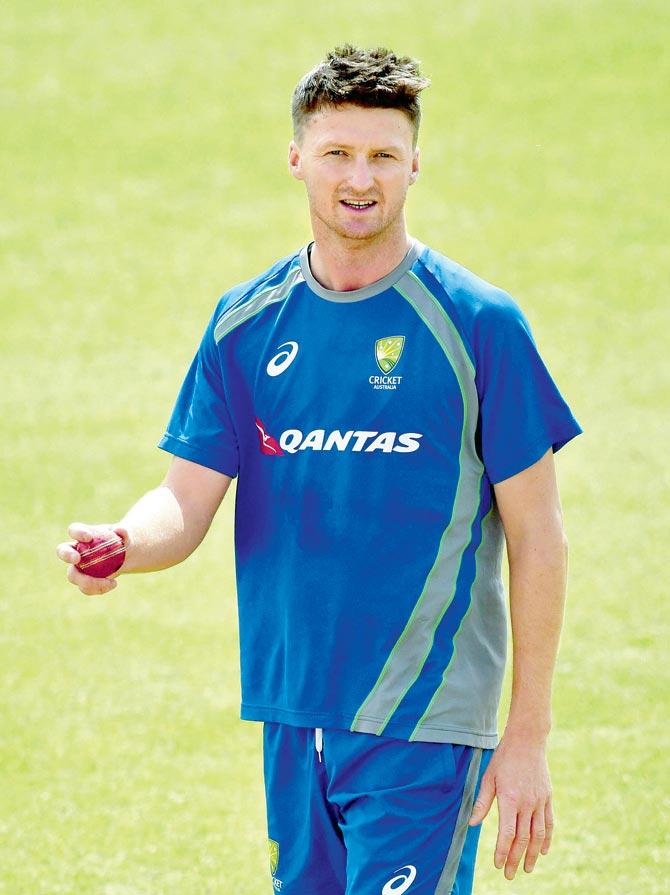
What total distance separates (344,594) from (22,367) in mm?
8037

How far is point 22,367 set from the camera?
36.4 ft

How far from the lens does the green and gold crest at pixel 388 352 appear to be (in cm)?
338

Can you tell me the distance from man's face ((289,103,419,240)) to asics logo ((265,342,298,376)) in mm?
271

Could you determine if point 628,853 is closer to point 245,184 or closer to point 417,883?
point 417,883

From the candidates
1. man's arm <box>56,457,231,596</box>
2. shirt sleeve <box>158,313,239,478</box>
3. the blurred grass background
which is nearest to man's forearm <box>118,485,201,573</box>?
man's arm <box>56,457,231,596</box>

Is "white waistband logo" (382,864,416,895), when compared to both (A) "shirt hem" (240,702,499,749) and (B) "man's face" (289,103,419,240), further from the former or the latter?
(B) "man's face" (289,103,419,240)

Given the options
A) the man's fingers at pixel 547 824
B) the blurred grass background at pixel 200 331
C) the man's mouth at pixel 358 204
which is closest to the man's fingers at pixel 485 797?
the man's fingers at pixel 547 824

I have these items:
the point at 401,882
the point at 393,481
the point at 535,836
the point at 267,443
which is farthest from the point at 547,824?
the point at 267,443

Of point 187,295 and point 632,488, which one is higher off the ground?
point 187,295

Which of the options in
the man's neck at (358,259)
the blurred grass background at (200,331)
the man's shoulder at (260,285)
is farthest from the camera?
the blurred grass background at (200,331)

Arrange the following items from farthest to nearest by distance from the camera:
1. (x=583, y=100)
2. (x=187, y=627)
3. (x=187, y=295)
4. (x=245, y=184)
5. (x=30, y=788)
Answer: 1. (x=583, y=100)
2. (x=245, y=184)
3. (x=187, y=295)
4. (x=187, y=627)
5. (x=30, y=788)

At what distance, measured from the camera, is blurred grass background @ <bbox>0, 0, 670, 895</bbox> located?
577 cm

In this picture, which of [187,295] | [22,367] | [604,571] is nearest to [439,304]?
[604,571]

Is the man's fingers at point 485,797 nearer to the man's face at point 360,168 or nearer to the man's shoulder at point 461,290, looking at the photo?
the man's shoulder at point 461,290
